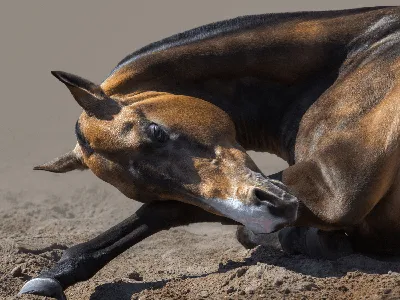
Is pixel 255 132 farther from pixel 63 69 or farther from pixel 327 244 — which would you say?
pixel 63 69

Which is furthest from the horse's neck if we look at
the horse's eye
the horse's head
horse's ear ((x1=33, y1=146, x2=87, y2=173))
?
the horse's eye

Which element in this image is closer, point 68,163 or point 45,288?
point 45,288

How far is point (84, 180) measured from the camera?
15875 mm

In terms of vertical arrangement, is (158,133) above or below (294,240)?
above

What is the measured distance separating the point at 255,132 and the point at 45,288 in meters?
1.69

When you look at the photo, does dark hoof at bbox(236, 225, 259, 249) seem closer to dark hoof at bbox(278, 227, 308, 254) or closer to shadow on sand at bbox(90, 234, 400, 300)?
dark hoof at bbox(278, 227, 308, 254)

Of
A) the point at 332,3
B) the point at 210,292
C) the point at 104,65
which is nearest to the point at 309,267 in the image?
the point at 210,292

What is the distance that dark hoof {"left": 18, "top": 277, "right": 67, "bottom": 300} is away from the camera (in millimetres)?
3111

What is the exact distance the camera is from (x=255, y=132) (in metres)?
4.12

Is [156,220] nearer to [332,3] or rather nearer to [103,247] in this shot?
[103,247]

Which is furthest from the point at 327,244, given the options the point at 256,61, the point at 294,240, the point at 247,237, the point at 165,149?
the point at 256,61

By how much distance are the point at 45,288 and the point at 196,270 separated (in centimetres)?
140

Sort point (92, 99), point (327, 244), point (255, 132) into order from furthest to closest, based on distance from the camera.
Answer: point (255, 132) → point (327, 244) → point (92, 99)

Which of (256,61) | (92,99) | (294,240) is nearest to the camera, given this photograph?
(92,99)
